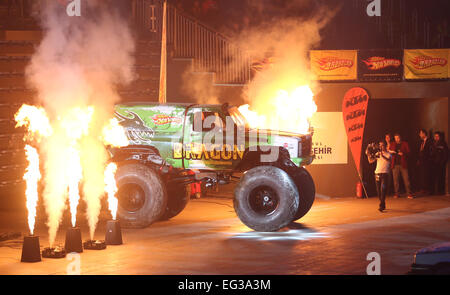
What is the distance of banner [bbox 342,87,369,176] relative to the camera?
22672mm

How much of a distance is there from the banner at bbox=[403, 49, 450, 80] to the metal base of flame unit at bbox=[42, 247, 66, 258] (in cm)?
1427

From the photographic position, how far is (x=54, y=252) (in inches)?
481

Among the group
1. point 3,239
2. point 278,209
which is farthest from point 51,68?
point 278,209

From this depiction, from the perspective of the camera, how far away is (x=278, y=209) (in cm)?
1527

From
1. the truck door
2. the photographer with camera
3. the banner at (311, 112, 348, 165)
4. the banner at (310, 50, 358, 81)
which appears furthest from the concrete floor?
the banner at (310, 50, 358, 81)

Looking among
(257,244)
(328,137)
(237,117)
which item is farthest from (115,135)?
(328,137)

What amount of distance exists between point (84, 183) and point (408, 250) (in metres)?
8.42

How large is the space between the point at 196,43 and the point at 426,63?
7438mm

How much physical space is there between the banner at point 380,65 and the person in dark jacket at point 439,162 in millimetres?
2358

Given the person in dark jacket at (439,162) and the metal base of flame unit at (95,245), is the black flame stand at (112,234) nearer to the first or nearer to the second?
the metal base of flame unit at (95,245)

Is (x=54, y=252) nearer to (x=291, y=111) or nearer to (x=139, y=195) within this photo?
(x=139, y=195)

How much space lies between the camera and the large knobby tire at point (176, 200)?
58.0 feet

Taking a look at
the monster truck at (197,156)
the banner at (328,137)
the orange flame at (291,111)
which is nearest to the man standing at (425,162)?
the banner at (328,137)
